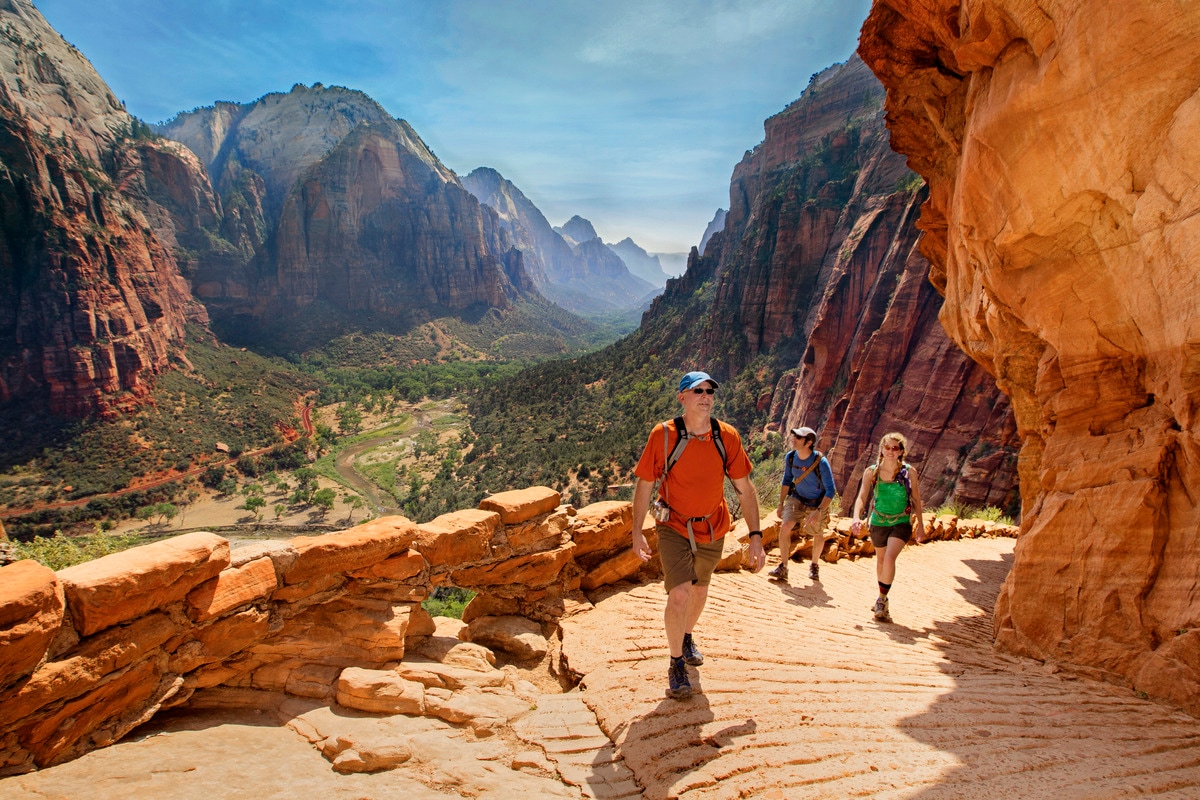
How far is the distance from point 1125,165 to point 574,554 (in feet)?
19.6

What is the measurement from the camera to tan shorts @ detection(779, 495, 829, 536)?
659 cm

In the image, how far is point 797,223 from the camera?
43875mm

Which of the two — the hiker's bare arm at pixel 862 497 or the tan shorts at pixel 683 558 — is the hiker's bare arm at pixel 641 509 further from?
the hiker's bare arm at pixel 862 497

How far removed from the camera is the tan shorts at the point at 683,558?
12.3 feet

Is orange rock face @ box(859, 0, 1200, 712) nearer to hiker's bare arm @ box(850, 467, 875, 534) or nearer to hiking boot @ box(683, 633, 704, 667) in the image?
hiker's bare arm @ box(850, 467, 875, 534)

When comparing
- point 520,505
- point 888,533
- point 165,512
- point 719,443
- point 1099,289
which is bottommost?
point 165,512

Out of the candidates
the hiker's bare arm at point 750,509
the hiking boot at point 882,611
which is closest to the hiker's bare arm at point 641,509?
the hiker's bare arm at point 750,509

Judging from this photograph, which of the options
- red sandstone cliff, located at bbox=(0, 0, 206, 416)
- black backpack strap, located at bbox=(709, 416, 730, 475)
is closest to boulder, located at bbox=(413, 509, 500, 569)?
black backpack strap, located at bbox=(709, 416, 730, 475)

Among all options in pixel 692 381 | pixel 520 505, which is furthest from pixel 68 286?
pixel 692 381

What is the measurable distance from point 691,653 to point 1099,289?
486 cm

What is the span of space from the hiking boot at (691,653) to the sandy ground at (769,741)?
0.11 m

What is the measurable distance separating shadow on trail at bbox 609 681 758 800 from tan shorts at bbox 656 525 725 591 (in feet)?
2.58

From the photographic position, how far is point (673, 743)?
10.3ft

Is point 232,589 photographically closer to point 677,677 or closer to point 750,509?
point 677,677
